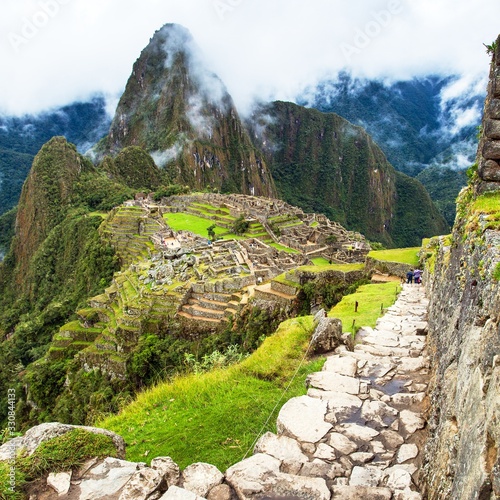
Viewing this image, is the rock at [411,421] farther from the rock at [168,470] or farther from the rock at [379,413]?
the rock at [168,470]

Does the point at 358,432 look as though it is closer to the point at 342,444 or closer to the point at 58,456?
the point at 342,444

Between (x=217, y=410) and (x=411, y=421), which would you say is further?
(x=217, y=410)

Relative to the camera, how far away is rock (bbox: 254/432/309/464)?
3523 millimetres

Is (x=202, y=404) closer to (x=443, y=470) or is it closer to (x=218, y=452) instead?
(x=218, y=452)

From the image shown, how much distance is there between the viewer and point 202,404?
17.3 ft

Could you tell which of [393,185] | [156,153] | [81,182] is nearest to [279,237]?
[81,182]

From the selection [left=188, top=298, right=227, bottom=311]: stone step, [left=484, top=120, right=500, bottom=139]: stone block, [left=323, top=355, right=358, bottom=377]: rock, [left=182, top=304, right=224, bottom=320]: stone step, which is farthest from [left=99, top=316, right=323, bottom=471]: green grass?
[left=188, top=298, right=227, bottom=311]: stone step

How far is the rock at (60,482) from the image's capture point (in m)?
3.11

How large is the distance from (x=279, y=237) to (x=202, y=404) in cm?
3753

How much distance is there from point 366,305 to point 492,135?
6010 millimetres

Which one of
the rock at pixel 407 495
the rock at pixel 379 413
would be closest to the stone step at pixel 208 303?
the rock at pixel 379 413

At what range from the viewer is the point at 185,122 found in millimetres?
117812

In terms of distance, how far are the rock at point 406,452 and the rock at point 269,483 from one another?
71 cm

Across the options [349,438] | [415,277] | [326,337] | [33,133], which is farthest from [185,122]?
[349,438]
